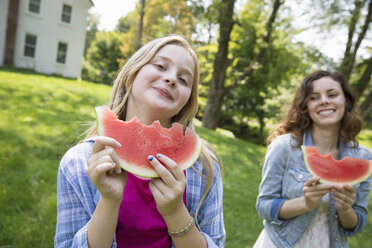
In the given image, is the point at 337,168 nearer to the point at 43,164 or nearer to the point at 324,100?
the point at 324,100

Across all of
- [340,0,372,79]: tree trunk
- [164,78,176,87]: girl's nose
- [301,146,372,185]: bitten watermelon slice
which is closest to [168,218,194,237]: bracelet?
[164,78,176,87]: girl's nose

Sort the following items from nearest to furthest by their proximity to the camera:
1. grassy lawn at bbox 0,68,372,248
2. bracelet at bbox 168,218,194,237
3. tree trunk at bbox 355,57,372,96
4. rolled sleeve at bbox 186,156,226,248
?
1. bracelet at bbox 168,218,194,237
2. rolled sleeve at bbox 186,156,226,248
3. grassy lawn at bbox 0,68,372,248
4. tree trunk at bbox 355,57,372,96

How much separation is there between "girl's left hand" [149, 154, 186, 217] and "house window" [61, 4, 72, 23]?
1.49 m

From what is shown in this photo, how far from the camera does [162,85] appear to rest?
1.41m

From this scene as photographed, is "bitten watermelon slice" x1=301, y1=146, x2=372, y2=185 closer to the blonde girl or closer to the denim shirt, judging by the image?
the denim shirt

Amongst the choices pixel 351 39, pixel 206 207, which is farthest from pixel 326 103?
pixel 351 39

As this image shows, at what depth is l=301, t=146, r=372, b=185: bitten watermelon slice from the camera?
196 cm

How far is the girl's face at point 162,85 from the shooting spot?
1.40 m

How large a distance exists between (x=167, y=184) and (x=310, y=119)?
1866mm

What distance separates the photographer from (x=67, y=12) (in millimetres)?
2055

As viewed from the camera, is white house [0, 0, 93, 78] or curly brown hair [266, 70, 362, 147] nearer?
white house [0, 0, 93, 78]

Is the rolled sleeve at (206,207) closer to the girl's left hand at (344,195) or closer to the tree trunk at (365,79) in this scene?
the girl's left hand at (344,195)

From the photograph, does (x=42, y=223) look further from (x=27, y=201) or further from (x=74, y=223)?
(x=74, y=223)

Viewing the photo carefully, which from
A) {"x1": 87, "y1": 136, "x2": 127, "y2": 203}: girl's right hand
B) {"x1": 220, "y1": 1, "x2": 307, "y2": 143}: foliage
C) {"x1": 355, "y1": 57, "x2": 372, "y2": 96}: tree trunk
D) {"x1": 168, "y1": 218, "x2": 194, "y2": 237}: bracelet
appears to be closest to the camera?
{"x1": 87, "y1": 136, "x2": 127, "y2": 203}: girl's right hand
